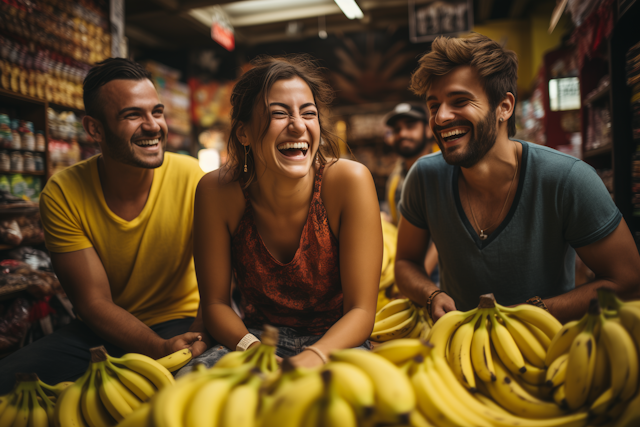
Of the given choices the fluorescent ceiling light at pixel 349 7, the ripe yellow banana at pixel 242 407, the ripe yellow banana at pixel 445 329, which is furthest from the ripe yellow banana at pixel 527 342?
the fluorescent ceiling light at pixel 349 7

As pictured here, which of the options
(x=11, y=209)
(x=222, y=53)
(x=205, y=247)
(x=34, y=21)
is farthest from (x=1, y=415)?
(x=222, y=53)

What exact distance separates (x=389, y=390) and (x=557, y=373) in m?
0.49

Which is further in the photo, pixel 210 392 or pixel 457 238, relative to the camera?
pixel 457 238

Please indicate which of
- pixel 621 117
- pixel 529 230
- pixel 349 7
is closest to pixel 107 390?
pixel 529 230

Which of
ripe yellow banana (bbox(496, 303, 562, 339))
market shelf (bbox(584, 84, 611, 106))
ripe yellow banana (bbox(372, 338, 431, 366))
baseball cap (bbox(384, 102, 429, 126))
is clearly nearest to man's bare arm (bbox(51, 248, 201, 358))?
ripe yellow banana (bbox(372, 338, 431, 366))

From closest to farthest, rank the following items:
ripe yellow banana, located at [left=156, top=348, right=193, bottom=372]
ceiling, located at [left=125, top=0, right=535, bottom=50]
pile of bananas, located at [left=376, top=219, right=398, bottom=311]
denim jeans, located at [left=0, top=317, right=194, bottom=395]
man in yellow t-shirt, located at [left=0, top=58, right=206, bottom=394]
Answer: ripe yellow banana, located at [left=156, top=348, right=193, bottom=372] → denim jeans, located at [left=0, top=317, right=194, bottom=395] → man in yellow t-shirt, located at [left=0, top=58, right=206, bottom=394] → pile of bananas, located at [left=376, top=219, right=398, bottom=311] → ceiling, located at [left=125, top=0, right=535, bottom=50]

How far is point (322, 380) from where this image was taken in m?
0.68

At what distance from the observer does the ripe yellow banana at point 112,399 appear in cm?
95

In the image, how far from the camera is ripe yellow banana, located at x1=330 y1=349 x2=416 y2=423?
67 centimetres

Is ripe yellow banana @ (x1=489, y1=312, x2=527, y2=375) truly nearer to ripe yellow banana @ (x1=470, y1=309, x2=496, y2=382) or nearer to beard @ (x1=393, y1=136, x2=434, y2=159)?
ripe yellow banana @ (x1=470, y1=309, x2=496, y2=382)

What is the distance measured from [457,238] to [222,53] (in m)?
7.36

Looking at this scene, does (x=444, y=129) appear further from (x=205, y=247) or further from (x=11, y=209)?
(x=11, y=209)

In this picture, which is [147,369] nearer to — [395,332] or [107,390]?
[107,390]

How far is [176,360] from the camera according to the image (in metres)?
1.29
